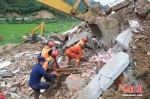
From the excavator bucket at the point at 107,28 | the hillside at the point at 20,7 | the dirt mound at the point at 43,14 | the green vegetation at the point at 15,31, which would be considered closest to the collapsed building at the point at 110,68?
the excavator bucket at the point at 107,28

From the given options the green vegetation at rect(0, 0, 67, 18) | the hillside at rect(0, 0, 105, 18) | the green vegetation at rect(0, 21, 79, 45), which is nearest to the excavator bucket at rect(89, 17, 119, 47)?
the green vegetation at rect(0, 21, 79, 45)

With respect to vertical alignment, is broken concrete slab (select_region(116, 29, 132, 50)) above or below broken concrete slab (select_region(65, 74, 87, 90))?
above

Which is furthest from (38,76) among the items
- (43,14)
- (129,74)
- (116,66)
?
(43,14)

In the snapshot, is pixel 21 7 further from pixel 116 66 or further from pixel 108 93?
pixel 108 93

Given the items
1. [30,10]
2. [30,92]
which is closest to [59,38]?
[30,92]

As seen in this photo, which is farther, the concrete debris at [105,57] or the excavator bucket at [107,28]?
the excavator bucket at [107,28]

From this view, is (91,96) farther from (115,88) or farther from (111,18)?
(111,18)

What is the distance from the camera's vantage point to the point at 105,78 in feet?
27.6

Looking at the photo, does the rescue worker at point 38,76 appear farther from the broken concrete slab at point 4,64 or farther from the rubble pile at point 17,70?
the broken concrete slab at point 4,64

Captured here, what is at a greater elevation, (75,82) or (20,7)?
(75,82)

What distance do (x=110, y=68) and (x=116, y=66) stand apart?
20cm

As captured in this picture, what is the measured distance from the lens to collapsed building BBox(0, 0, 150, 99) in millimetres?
8070

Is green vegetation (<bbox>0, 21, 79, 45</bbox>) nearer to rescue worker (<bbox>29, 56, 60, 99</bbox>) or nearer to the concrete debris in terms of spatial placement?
the concrete debris

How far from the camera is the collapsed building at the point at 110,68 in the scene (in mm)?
8070
